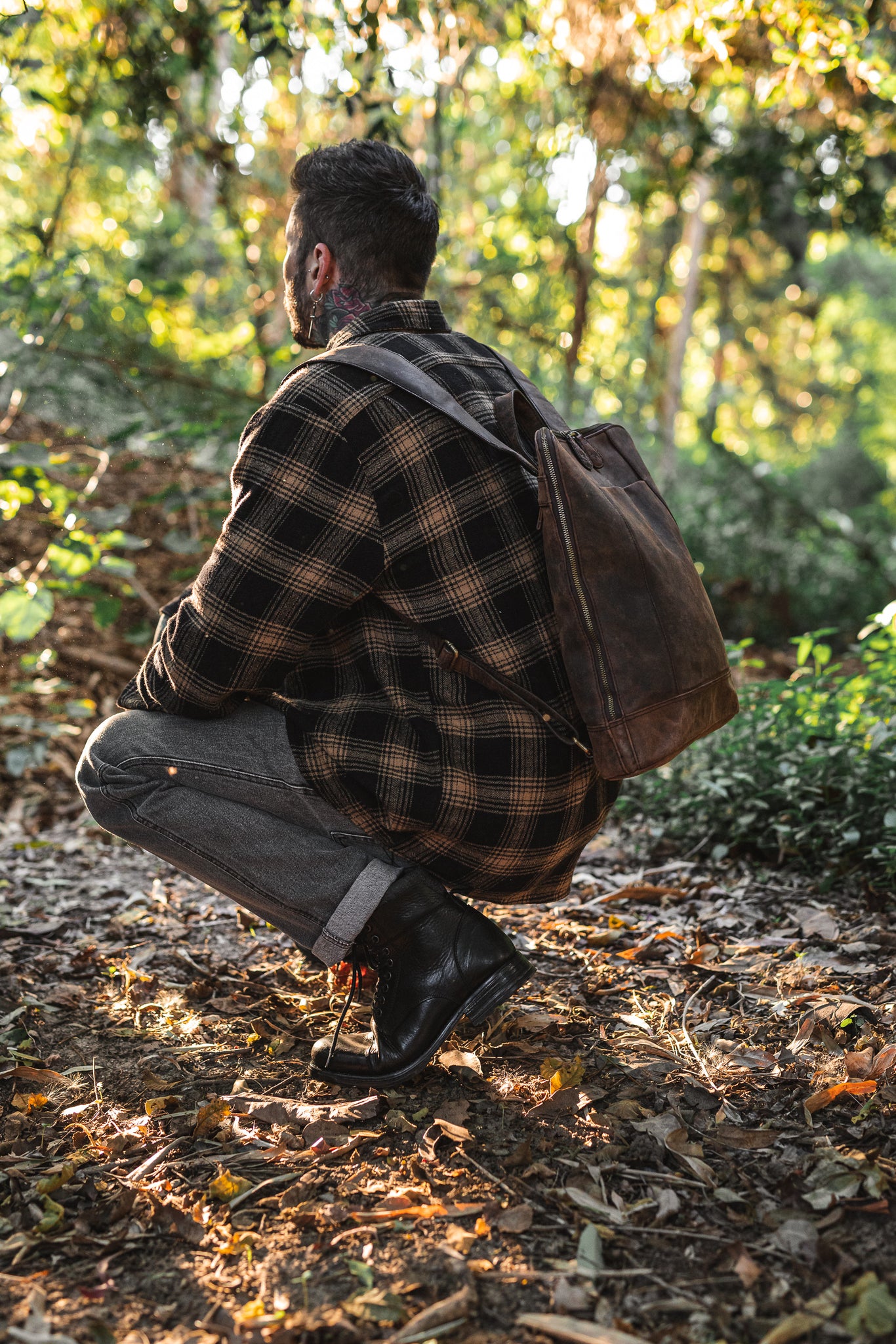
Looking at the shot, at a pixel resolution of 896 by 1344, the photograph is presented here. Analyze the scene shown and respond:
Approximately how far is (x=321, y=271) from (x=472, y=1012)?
5.05 ft

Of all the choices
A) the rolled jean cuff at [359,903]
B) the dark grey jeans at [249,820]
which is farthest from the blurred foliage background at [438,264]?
the rolled jean cuff at [359,903]

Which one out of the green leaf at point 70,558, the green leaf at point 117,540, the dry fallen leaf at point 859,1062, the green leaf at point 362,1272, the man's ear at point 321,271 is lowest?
the dry fallen leaf at point 859,1062

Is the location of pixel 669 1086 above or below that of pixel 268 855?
below

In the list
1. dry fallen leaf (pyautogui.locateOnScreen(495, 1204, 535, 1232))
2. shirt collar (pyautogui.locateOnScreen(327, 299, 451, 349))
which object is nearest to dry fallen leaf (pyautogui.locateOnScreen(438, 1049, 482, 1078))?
dry fallen leaf (pyautogui.locateOnScreen(495, 1204, 535, 1232))

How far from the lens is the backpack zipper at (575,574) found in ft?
5.71

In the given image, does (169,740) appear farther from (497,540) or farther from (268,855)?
(497,540)

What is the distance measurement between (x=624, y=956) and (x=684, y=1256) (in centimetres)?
108

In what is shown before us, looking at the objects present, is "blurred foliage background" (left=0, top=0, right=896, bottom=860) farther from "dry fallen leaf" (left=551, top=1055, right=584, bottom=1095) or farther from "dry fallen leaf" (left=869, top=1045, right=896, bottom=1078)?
"dry fallen leaf" (left=869, top=1045, right=896, bottom=1078)

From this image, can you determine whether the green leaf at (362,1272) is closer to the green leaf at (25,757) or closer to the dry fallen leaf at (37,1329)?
the dry fallen leaf at (37,1329)

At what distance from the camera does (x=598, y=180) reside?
616cm

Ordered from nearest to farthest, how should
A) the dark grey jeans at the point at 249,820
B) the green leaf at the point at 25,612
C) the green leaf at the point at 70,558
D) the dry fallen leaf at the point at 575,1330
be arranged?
the dry fallen leaf at the point at 575,1330 < the dark grey jeans at the point at 249,820 < the green leaf at the point at 25,612 < the green leaf at the point at 70,558

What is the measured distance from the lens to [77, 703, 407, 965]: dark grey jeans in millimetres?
1969

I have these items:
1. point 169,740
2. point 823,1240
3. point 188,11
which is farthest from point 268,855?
point 188,11

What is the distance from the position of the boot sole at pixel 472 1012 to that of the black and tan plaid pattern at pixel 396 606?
0.22 m
